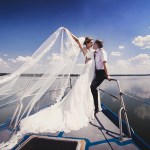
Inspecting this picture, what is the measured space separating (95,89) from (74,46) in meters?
1.54

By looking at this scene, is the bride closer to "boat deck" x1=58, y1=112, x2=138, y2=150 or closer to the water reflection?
"boat deck" x1=58, y1=112, x2=138, y2=150

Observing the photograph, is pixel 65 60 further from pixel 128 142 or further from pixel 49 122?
pixel 128 142

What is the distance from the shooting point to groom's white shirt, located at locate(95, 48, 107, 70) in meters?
4.92

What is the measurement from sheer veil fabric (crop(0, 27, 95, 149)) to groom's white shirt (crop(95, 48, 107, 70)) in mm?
195

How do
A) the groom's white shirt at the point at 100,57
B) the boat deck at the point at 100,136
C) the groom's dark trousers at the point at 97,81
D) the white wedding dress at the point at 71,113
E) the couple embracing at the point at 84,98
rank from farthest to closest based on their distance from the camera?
the groom's dark trousers at the point at 97,81
the groom's white shirt at the point at 100,57
the couple embracing at the point at 84,98
the white wedding dress at the point at 71,113
the boat deck at the point at 100,136

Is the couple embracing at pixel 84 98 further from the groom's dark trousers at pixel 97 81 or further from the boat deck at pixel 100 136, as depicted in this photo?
the boat deck at pixel 100 136

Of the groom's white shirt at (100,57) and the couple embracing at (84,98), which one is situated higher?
the groom's white shirt at (100,57)

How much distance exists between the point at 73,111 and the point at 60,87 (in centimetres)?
113

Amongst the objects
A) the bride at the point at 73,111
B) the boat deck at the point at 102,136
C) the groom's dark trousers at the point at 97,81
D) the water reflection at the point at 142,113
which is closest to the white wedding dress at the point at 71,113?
the bride at the point at 73,111

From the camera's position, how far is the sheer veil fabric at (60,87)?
412cm

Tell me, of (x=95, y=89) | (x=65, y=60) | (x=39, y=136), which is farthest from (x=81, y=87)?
(x=39, y=136)

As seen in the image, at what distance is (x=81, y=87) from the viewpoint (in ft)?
17.1

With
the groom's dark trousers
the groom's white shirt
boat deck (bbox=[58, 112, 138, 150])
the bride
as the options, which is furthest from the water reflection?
boat deck (bbox=[58, 112, 138, 150])

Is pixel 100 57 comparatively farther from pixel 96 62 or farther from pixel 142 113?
pixel 142 113
